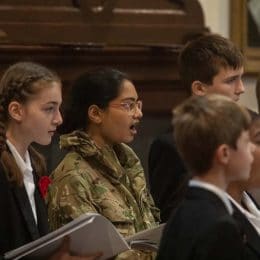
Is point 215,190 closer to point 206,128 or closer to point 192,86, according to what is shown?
point 206,128

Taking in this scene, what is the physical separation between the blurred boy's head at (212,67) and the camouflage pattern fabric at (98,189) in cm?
40

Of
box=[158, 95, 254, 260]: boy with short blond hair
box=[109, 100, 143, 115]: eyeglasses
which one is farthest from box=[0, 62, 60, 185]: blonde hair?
box=[158, 95, 254, 260]: boy with short blond hair

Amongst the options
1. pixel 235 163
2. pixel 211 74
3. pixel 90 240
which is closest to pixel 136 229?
pixel 90 240

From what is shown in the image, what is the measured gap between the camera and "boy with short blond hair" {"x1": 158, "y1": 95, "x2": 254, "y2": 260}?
2014 mm

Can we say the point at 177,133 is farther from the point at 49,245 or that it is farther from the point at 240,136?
the point at 49,245

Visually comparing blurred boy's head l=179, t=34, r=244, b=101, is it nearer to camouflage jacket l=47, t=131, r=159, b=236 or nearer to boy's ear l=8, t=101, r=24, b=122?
camouflage jacket l=47, t=131, r=159, b=236

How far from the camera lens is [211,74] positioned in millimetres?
3195

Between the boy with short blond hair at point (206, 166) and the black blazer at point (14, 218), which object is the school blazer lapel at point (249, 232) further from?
the black blazer at point (14, 218)

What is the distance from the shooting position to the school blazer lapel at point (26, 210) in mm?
2674

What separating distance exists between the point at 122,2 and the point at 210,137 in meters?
2.14

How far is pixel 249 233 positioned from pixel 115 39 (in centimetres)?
202

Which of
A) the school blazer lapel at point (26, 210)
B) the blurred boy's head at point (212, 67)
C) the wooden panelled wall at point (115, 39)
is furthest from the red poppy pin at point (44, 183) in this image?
the wooden panelled wall at point (115, 39)

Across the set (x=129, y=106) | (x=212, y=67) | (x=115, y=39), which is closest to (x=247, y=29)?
(x=115, y=39)

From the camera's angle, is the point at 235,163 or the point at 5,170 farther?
the point at 5,170
